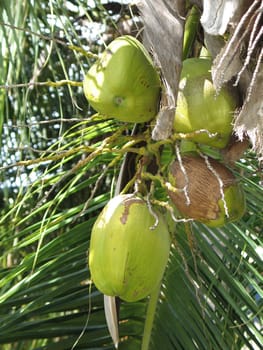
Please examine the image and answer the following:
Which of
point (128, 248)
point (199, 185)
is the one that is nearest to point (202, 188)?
point (199, 185)

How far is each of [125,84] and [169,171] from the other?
5.0 inches

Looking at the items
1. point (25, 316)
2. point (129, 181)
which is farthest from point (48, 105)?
point (129, 181)

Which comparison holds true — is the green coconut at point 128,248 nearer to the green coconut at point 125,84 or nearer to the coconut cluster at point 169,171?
the coconut cluster at point 169,171

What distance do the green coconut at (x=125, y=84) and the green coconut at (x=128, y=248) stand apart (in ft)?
0.37

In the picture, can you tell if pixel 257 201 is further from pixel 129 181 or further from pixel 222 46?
pixel 222 46

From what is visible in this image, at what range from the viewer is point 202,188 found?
0.93m

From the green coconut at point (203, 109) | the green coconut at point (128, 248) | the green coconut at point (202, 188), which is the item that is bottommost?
the green coconut at point (128, 248)

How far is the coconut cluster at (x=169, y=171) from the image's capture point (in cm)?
89

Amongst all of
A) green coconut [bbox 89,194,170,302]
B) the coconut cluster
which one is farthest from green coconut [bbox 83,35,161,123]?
green coconut [bbox 89,194,170,302]

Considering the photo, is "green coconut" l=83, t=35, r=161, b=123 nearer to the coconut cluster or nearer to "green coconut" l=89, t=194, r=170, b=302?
the coconut cluster

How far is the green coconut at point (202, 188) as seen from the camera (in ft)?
3.03

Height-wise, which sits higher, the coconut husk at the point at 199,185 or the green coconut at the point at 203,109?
the green coconut at the point at 203,109

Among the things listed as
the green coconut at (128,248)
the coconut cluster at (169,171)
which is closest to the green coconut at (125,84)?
the coconut cluster at (169,171)

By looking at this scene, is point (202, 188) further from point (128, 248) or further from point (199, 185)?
point (128, 248)
